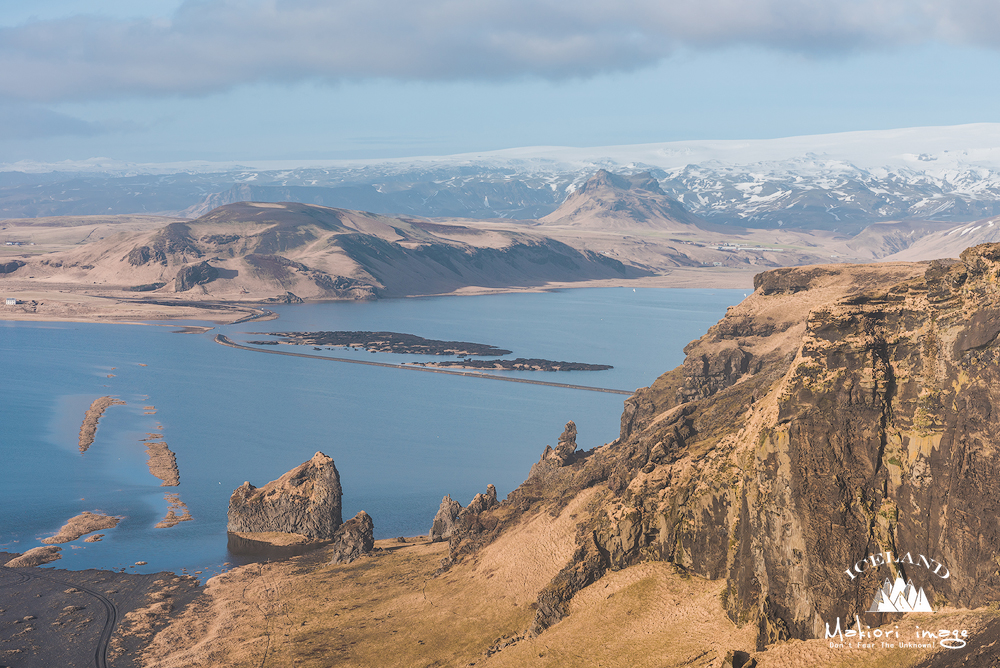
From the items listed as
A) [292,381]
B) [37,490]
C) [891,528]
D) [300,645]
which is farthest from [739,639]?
[292,381]

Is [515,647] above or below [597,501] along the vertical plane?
below

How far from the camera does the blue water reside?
2121 inches

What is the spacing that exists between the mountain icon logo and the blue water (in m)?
32.4

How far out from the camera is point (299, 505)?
47.4 m

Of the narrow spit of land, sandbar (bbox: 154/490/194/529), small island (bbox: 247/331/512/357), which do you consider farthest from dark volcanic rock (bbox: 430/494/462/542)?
small island (bbox: 247/331/512/357)

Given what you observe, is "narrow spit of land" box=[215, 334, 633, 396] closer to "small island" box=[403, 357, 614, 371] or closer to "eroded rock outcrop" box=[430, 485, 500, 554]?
"small island" box=[403, 357, 614, 371]

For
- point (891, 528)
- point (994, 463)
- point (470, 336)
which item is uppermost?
point (994, 463)

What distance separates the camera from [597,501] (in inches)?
1344

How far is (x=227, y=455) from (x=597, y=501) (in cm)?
4436

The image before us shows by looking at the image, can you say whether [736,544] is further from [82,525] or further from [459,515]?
[82,525]

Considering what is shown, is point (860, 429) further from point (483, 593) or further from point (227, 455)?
point (227, 455)

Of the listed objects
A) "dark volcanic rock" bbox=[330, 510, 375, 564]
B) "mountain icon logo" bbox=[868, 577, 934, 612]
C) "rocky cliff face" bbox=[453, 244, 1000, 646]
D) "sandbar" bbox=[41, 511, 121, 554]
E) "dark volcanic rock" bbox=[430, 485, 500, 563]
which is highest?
"rocky cliff face" bbox=[453, 244, 1000, 646]

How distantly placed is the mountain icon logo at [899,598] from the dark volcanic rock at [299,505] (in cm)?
3145

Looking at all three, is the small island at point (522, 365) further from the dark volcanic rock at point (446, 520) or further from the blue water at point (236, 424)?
the dark volcanic rock at point (446, 520)
